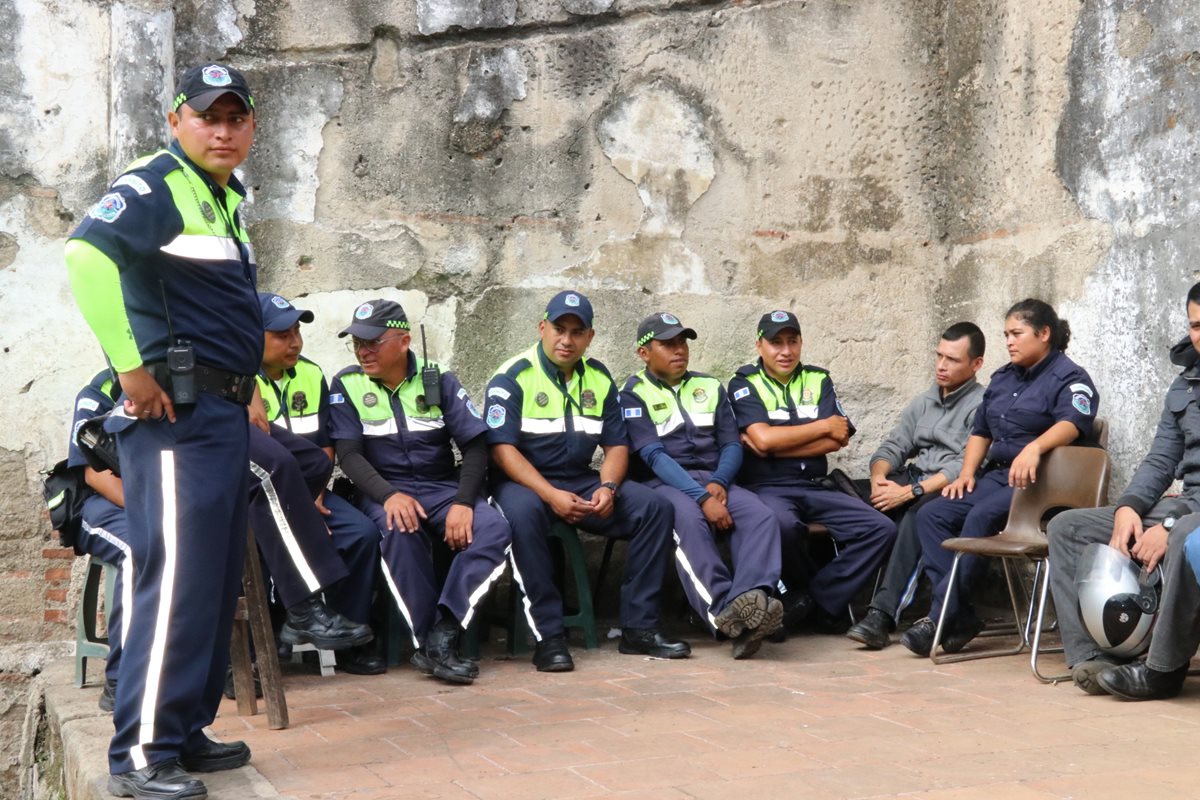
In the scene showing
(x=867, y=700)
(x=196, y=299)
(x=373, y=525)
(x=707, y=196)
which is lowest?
(x=867, y=700)

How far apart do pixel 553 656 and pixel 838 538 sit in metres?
1.47

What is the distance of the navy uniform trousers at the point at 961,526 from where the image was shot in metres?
5.34

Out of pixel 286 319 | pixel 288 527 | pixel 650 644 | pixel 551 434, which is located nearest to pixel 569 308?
pixel 551 434

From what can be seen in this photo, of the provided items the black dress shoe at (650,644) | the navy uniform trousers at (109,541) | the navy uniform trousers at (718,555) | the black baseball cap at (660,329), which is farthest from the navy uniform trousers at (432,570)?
the black baseball cap at (660,329)

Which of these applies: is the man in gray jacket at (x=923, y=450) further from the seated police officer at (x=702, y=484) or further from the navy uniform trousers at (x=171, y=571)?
the navy uniform trousers at (x=171, y=571)

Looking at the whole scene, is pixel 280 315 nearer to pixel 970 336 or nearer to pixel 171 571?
pixel 171 571

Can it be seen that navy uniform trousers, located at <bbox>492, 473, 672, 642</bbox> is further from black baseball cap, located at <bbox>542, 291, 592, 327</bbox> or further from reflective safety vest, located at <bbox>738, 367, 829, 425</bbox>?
reflective safety vest, located at <bbox>738, 367, 829, 425</bbox>

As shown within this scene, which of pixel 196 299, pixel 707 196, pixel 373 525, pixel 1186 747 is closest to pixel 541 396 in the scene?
pixel 373 525

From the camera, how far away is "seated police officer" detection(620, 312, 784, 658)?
17.2ft

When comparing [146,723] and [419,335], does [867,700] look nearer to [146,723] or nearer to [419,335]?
[146,723]

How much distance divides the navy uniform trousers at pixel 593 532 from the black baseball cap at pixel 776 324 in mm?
989

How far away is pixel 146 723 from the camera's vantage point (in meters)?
3.29

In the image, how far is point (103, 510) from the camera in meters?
4.72

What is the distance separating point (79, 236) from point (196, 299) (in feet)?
1.05
